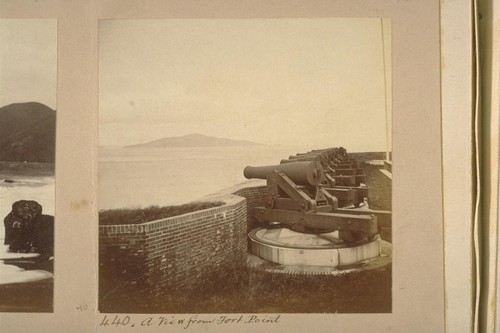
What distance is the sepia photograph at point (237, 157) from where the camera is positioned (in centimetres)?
182

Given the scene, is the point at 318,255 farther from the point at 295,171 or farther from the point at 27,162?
the point at 27,162

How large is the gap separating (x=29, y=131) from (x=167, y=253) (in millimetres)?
668

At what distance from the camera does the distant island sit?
183cm

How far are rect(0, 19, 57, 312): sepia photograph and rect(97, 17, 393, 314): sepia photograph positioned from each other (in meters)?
0.19

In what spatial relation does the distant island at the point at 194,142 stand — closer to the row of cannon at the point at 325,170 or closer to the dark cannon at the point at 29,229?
the row of cannon at the point at 325,170

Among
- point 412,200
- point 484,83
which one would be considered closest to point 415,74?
point 484,83

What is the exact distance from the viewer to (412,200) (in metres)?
1.82

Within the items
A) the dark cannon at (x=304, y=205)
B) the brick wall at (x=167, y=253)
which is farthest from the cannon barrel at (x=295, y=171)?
the brick wall at (x=167, y=253)

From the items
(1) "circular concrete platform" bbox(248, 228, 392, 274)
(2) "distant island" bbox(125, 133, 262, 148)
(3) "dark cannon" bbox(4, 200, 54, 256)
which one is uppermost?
(2) "distant island" bbox(125, 133, 262, 148)

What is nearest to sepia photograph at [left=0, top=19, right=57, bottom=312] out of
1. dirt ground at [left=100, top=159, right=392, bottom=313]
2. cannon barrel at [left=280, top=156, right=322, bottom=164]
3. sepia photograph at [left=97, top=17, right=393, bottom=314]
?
sepia photograph at [left=97, top=17, right=393, bottom=314]

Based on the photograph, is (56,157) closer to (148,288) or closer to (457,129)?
(148,288)

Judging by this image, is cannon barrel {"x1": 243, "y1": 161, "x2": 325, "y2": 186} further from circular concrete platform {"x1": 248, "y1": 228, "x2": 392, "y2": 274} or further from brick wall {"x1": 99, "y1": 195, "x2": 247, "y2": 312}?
circular concrete platform {"x1": 248, "y1": 228, "x2": 392, "y2": 274}

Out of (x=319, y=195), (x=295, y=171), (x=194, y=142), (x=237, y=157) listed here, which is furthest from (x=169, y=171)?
(x=319, y=195)

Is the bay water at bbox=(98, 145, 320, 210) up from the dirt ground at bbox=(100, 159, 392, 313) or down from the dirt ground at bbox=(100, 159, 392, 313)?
up
